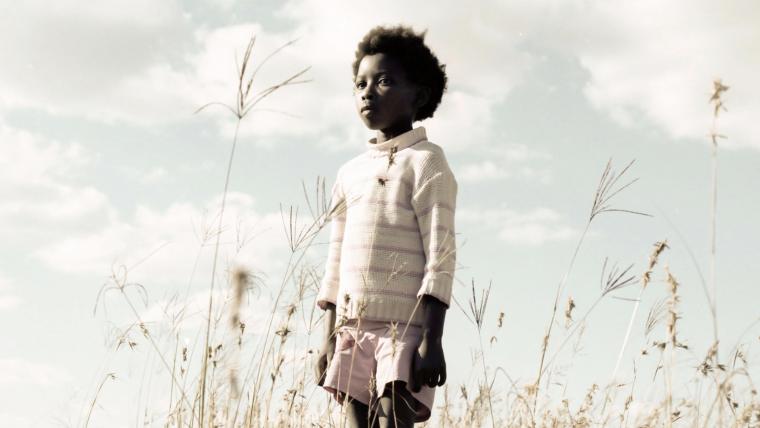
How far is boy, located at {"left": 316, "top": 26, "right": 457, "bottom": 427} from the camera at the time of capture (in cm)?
283

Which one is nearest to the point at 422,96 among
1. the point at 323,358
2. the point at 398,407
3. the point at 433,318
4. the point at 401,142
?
the point at 401,142

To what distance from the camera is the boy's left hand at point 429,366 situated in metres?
2.77

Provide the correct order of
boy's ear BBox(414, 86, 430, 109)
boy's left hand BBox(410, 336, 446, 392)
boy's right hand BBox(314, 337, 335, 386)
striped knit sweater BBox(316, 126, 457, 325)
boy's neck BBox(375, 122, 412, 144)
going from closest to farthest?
boy's left hand BBox(410, 336, 446, 392) < striped knit sweater BBox(316, 126, 457, 325) < boy's right hand BBox(314, 337, 335, 386) < boy's neck BBox(375, 122, 412, 144) < boy's ear BBox(414, 86, 430, 109)

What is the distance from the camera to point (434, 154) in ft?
10.3

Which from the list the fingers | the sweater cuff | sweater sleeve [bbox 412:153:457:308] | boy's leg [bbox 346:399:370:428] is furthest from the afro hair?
boy's leg [bbox 346:399:370:428]

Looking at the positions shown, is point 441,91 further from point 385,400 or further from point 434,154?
point 385,400

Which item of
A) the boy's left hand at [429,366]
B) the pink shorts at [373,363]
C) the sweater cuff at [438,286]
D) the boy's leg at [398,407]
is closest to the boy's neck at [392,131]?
the sweater cuff at [438,286]

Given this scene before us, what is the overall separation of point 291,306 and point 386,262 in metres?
0.69

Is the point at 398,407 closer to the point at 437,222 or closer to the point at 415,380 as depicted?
the point at 415,380

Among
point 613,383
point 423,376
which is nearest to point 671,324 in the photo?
point 423,376

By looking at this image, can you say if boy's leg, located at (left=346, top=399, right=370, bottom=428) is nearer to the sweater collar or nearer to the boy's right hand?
the boy's right hand

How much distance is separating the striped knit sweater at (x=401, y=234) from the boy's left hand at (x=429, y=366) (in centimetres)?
17

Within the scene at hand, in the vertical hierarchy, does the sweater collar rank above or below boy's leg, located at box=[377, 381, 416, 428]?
above

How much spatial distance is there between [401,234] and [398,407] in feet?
2.30
